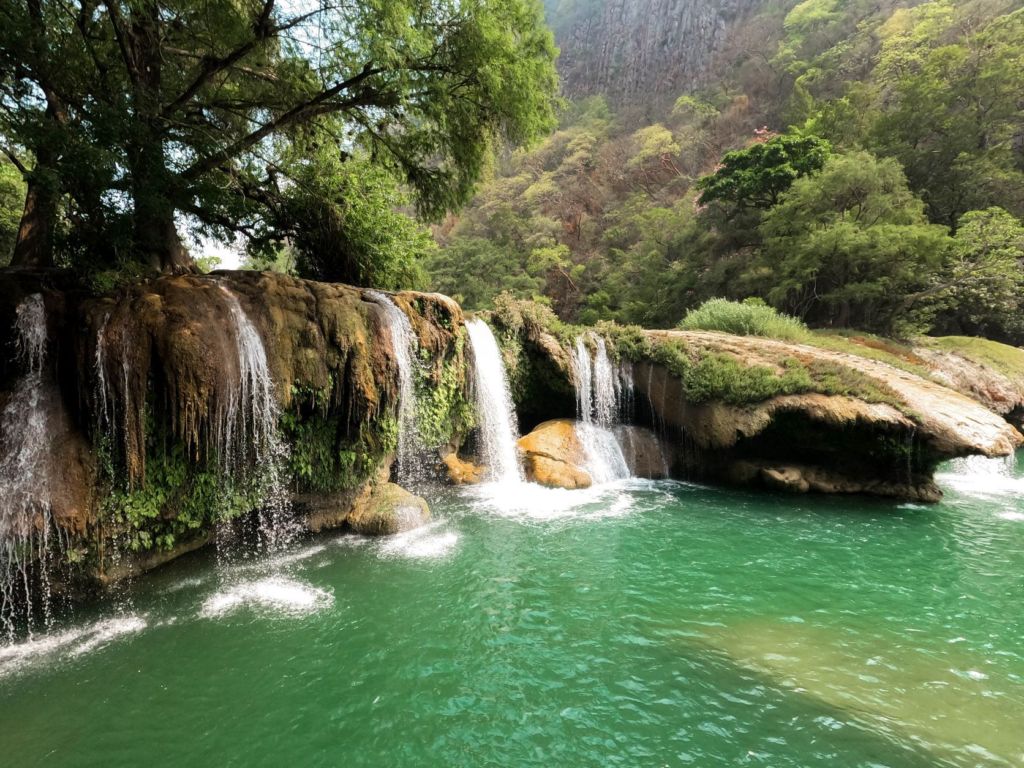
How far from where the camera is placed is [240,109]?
920cm

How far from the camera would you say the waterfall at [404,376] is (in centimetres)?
891

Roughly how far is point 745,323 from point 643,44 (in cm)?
5898

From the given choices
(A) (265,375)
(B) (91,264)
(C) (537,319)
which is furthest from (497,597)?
(C) (537,319)

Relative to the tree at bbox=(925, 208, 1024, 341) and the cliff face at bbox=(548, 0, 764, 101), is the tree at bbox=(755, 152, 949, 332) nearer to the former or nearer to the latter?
the tree at bbox=(925, 208, 1024, 341)

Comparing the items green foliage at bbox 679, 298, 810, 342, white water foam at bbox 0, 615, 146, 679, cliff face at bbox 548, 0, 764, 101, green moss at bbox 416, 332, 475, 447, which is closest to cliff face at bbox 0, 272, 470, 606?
white water foam at bbox 0, 615, 146, 679

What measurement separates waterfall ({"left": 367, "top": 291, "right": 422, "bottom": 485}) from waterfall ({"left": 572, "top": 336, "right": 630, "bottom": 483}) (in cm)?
490

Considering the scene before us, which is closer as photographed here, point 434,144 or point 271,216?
point 434,144

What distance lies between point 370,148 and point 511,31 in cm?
376

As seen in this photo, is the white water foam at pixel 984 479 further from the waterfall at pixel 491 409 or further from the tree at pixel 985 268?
the waterfall at pixel 491 409

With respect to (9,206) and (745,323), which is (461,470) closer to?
(745,323)

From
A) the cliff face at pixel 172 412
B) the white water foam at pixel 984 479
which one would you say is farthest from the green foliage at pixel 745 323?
the cliff face at pixel 172 412

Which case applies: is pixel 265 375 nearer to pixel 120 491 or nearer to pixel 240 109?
pixel 120 491

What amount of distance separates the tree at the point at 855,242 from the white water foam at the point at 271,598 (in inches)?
739

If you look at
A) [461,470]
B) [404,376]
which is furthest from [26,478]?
[461,470]
